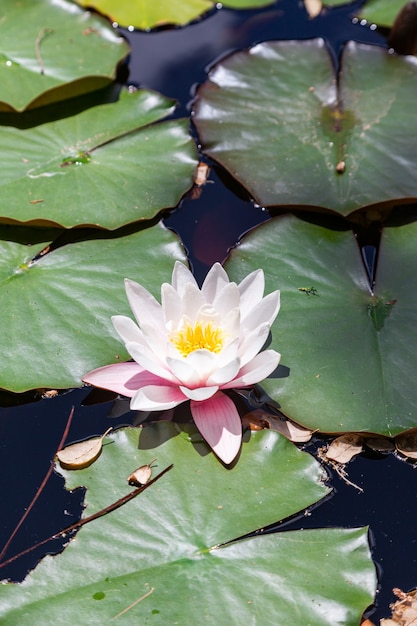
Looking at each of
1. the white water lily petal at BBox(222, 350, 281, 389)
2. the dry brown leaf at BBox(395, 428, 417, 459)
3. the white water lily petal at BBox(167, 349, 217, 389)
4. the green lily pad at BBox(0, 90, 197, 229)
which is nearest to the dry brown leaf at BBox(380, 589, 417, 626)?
the dry brown leaf at BBox(395, 428, 417, 459)

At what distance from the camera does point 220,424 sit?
7.74 ft

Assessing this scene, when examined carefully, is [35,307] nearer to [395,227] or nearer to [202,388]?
[202,388]

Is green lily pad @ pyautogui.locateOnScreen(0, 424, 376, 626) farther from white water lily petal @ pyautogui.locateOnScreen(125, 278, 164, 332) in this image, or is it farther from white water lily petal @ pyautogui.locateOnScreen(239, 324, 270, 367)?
white water lily petal @ pyautogui.locateOnScreen(125, 278, 164, 332)

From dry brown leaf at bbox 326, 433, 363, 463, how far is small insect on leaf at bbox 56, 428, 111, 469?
31.2 inches

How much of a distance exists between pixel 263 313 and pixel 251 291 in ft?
0.36

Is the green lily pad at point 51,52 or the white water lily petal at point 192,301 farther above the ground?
the green lily pad at point 51,52

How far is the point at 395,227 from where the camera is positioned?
9.73 ft

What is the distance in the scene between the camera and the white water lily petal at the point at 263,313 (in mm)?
2395

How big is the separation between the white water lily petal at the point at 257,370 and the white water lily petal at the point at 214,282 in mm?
278

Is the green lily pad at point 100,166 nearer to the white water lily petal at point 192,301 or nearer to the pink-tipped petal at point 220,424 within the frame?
the white water lily petal at point 192,301

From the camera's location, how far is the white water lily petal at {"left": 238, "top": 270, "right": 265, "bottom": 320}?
2.47m

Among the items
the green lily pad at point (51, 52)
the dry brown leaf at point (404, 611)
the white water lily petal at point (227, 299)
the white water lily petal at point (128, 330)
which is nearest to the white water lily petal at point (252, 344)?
the white water lily petal at point (227, 299)

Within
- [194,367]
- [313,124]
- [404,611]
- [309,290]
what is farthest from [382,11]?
[404,611]

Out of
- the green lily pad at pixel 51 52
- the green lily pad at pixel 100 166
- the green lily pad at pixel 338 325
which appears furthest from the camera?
the green lily pad at pixel 51 52
